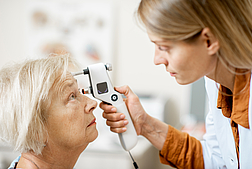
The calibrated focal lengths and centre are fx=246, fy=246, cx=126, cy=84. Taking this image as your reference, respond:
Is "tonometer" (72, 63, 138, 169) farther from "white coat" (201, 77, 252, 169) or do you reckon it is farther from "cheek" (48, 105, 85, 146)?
"white coat" (201, 77, 252, 169)

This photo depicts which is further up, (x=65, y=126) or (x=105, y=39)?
(x=105, y=39)

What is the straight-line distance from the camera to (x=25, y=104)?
88 centimetres

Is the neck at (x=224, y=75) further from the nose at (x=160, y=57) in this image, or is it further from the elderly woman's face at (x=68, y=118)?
the elderly woman's face at (x=68, y=118)

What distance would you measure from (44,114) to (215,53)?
65 cm

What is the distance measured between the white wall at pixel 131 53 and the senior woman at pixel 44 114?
167cm

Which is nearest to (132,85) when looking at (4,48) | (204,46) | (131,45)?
(131,45)

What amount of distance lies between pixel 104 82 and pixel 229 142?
597mm

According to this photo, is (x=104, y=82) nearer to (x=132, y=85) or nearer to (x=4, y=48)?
(x=132, y=85)

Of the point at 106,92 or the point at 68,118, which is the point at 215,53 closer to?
the point at 106,92

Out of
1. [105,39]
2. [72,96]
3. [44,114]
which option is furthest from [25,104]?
[105,39]

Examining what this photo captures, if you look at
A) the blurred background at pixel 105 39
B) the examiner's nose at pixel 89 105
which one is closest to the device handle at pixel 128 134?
the examiner's nose at pixel 89 105

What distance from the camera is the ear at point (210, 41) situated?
0.77 m

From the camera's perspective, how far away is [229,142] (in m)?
1.06

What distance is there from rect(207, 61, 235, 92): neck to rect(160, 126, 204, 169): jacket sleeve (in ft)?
1.27
